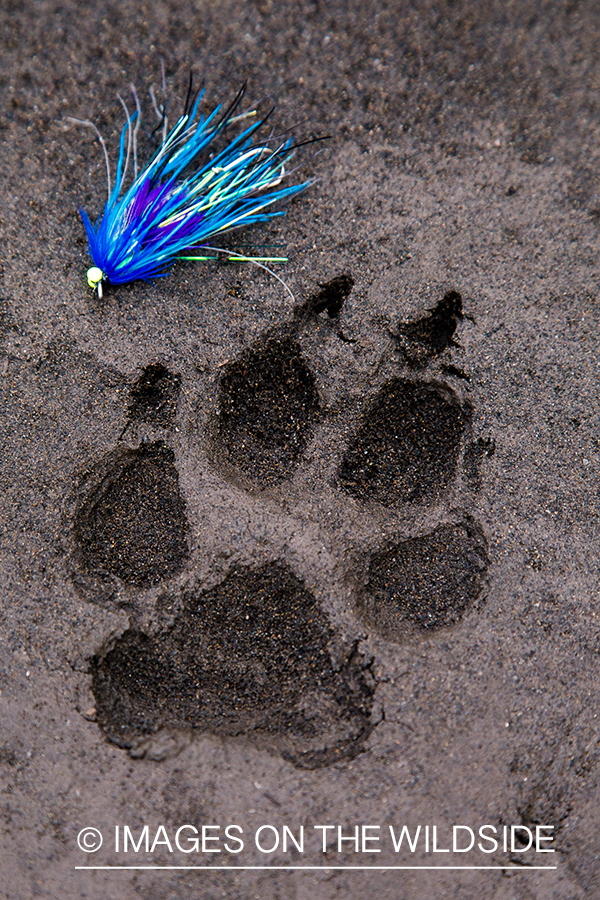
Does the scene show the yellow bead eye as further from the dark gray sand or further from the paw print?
the paw print

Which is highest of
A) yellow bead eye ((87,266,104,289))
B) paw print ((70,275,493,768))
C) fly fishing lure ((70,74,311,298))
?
fly fishing lure ((70,74,311,298))

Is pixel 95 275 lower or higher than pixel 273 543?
higher

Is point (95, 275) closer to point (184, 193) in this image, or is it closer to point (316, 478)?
point (184, 193)

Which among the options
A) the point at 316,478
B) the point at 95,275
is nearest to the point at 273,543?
the point at 316,478

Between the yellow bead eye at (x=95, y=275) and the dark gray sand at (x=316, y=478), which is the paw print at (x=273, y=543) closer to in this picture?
the dark gray sand at (x=316, y=478)

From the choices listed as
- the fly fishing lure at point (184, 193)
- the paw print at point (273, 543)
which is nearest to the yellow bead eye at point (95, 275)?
the fly fishing lure at point (184, 193)

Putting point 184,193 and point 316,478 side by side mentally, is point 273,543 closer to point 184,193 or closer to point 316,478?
point 316,478

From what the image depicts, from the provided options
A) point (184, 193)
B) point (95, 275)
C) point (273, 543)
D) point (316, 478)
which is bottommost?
point (273, 543)

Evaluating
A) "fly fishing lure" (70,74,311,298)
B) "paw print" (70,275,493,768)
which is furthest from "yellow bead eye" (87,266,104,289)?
"paw print" (70,275,493,768)
